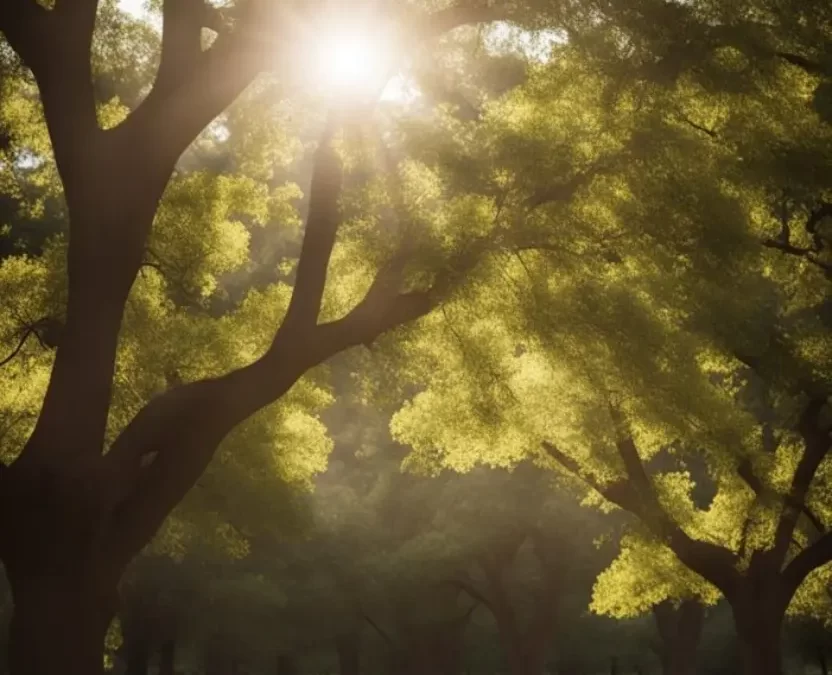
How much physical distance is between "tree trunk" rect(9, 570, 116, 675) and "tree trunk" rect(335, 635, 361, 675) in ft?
102

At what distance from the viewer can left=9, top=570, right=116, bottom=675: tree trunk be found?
1248 cm

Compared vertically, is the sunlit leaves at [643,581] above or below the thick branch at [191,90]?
below

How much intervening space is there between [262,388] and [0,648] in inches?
1507

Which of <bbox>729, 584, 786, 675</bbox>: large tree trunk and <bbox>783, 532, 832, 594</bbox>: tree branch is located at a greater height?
<bbox>783, 532, 832, 594</bbox>: tree branch

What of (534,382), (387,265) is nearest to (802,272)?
(534,382)

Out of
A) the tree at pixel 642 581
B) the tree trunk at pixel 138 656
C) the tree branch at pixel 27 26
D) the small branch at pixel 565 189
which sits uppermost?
the tree trunk at pixel 138 656

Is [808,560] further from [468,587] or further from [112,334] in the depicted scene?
[468,587]

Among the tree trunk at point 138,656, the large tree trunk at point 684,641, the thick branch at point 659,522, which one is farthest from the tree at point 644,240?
the tree trunk at point 138,656

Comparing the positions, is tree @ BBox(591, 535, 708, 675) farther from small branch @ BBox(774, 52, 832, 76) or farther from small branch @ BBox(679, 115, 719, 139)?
small branch @ BBox(774, 52, 832, 76)

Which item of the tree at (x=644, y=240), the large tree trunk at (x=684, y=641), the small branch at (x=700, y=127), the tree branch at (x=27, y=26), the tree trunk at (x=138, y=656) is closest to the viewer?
the tree branch at (x=27, y=26)

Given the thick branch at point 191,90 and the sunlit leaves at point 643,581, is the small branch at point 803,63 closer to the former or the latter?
the thick branch at point 191,90

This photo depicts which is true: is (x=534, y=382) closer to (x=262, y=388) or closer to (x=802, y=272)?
(x=802, y=272)

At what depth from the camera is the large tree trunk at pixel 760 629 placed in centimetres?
2134

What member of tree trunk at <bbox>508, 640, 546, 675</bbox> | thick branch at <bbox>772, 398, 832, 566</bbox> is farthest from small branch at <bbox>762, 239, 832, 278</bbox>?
tree trunk at <bbox>508, 640, 546, 675</bbox>
